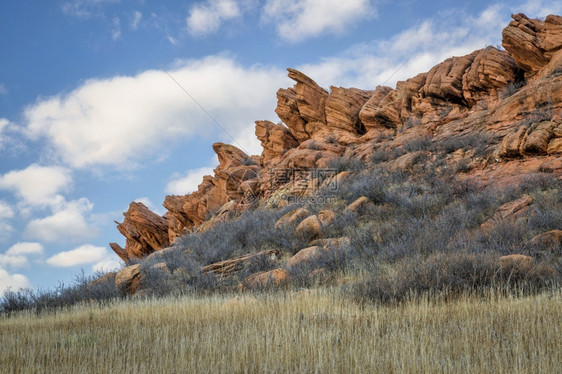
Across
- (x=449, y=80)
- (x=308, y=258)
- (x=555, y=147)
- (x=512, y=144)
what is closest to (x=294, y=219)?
(x=308, y=258)

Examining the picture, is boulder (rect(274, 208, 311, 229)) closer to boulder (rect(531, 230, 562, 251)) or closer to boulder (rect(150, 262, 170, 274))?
boulder (rect(150, 262, 170, 274))

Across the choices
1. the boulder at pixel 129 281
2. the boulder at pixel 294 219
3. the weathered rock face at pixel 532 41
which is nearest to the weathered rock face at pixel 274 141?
the boulder at pixel 294 219

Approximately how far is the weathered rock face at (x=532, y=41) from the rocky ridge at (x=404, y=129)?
0.14ft

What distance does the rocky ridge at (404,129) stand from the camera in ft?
48.8

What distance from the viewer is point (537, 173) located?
1269cm

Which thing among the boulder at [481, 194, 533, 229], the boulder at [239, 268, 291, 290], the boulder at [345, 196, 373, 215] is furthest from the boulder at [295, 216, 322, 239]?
the boulder at [481, 194, 533, 229]

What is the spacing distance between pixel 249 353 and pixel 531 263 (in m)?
5.63

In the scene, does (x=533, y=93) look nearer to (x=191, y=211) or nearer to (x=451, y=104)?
(x=451, y=104)

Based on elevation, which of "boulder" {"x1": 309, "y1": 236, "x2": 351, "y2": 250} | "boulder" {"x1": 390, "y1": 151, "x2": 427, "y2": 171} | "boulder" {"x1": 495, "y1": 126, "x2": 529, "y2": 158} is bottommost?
"boulder" {"x1": 309, "y1": 236, "x2": 351, "y2": 250}

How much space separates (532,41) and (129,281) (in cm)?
1949

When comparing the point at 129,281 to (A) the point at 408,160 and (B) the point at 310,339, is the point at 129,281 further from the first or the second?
(A) the point at 408,160

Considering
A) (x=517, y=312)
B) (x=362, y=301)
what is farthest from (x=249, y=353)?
(x=517, y=312)

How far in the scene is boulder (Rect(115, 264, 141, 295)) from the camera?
11.6 m

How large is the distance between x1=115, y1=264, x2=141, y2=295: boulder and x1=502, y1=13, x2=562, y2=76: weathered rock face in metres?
18.8
